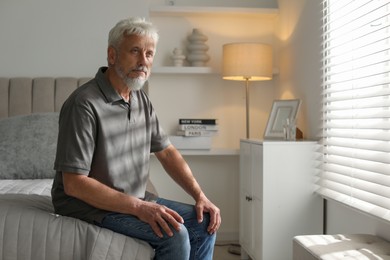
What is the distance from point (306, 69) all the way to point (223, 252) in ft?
4.59

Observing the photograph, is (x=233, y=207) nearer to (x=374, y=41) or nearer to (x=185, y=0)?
(x=185, y=0)

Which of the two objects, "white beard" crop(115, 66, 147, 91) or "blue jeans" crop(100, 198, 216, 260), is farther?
"white beard" crop(115, 66, 147, 91)

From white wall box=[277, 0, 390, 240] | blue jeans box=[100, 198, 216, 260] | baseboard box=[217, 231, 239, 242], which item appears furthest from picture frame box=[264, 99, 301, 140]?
blue jeans box=[100, 198, 216, 260]

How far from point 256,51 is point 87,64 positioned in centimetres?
125

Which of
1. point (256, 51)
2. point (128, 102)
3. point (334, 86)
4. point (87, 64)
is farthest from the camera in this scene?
point (87, 64)

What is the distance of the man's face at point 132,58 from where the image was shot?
1.95 metres

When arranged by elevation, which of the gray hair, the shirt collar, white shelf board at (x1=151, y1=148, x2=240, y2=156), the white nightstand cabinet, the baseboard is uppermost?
the gray hair

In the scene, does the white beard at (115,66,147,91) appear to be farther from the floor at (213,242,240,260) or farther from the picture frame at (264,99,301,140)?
the floor at (213,242,240,260)

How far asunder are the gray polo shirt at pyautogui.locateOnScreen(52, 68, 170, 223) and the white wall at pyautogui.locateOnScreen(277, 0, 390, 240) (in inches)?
47.7

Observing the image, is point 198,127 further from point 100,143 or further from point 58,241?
point 58,241

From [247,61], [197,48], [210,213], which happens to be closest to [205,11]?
[197,48]

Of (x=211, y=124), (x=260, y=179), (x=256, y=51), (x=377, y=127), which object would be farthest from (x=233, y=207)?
(x=377, y=127)

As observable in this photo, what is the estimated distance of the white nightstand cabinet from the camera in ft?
9.30

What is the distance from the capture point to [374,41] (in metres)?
2.27
